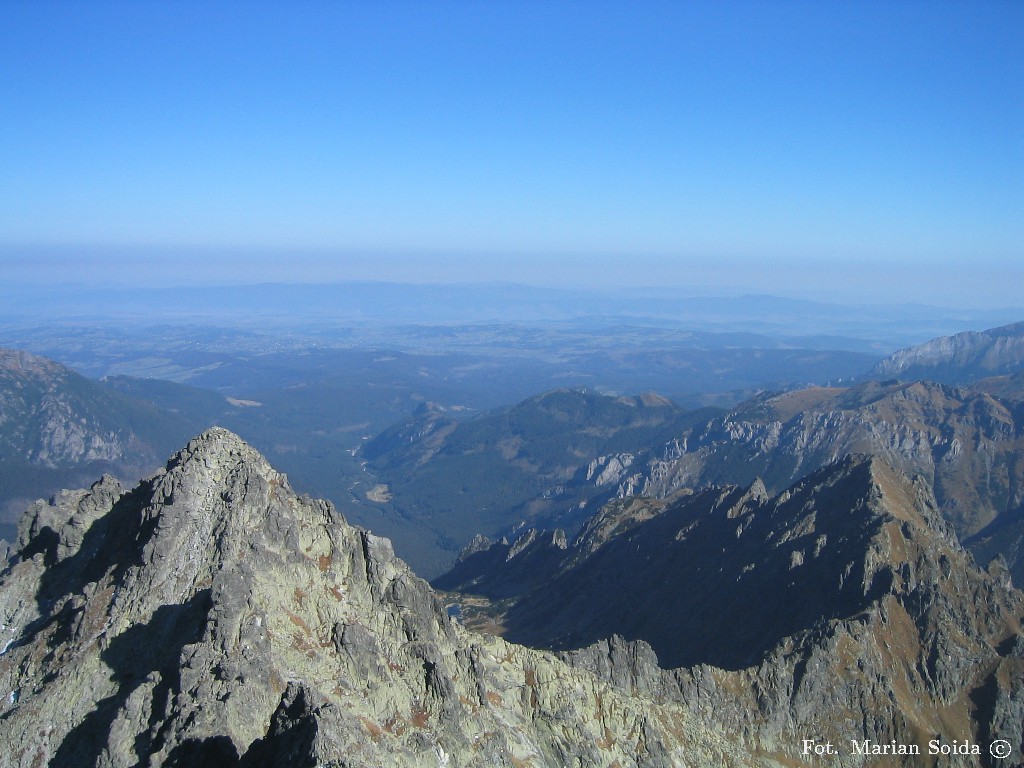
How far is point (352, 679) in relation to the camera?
167 ft

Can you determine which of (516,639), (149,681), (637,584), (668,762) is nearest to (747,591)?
(637,584)

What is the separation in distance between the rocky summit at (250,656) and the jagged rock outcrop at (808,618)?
49.7ft

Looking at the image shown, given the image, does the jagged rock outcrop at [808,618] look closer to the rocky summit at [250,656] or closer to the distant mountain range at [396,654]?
the distant mountain range at [396,654]

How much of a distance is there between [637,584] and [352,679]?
9900 cm

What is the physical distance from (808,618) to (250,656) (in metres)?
85.1

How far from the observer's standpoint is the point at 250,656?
153ft

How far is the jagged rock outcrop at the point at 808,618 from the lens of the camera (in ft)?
284

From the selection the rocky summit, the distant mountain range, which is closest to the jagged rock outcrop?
the distant mountain range

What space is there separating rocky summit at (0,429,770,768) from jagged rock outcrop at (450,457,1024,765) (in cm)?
1514

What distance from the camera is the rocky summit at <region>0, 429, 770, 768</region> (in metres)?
42.2

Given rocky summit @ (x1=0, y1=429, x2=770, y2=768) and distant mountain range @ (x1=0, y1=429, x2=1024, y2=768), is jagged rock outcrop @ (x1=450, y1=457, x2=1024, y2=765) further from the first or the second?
rocky summit @ (x1=0, y1=429, x2=770, y2=768)

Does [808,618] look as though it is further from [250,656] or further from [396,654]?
[250,656]

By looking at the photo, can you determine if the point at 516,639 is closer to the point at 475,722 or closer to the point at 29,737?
the point at 475,722

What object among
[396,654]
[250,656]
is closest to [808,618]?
[396,654]
